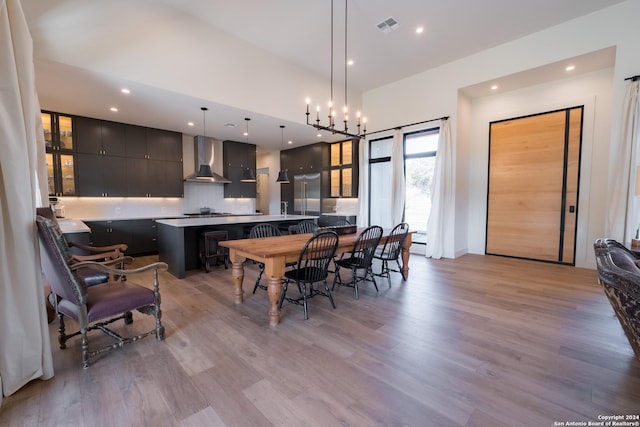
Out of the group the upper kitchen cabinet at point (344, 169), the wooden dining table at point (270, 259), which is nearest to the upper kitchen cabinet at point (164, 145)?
the upper kitchen cabinet at point (344, 169)

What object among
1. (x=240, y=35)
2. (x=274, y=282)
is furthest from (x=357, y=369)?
(x=240, y=35)

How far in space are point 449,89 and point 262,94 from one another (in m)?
A: 3.77

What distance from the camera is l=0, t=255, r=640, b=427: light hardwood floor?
1538 mm

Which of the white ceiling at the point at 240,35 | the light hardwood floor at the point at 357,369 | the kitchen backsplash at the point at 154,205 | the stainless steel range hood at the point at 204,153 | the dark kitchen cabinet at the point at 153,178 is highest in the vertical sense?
the white ceiling at the point at 240,35

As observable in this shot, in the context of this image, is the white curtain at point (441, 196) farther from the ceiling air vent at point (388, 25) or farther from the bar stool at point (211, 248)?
the bar stool at point (211, 248)

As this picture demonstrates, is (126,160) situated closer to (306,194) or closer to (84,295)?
(306,194)

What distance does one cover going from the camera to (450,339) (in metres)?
2.37

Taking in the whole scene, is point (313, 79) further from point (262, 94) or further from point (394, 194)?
point (394, 194)

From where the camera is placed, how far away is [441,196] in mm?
5500

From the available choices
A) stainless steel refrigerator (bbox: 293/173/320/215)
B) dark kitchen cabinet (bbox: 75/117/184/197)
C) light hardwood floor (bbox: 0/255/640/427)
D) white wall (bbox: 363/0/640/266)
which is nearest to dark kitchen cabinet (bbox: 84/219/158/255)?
dark kitchen cabinet (bbox: 75/117/184/197)

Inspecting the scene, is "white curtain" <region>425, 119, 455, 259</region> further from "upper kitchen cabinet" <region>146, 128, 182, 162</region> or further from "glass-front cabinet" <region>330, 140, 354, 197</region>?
"upper kitchen cabinet" <region>146, 128, 182, 162</region>

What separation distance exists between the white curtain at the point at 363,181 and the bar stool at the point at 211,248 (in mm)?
3577

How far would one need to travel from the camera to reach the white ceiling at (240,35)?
3217 millimetres

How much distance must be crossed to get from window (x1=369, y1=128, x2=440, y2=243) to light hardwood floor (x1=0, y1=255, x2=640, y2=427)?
3114mm
